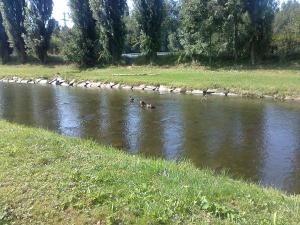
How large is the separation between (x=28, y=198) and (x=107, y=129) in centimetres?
1382

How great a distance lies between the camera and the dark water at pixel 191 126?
50.0ft

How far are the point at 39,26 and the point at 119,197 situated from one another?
2307 inches

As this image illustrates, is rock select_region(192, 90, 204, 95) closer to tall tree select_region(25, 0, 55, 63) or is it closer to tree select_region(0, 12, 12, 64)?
tall tree select_region(25, 0, 55, 63)

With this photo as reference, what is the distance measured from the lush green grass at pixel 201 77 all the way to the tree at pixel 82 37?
80.5 inches

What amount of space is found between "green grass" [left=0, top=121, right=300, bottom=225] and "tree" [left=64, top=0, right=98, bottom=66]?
4605 centimetres

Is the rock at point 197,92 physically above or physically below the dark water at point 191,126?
above

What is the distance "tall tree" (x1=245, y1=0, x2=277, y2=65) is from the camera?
43.4 m

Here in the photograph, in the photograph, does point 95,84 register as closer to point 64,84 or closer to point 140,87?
point 64,84

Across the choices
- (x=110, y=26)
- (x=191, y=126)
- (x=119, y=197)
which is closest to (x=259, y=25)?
(x=110, y=26)

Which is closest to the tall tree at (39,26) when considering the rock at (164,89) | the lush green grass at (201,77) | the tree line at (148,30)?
the tree line at (148,30)

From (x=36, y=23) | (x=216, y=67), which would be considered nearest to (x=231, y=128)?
(x=216, y=67)

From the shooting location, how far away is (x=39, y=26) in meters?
61.7

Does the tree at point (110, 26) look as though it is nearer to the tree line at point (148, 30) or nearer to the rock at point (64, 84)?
the tree line at point (148, 30)

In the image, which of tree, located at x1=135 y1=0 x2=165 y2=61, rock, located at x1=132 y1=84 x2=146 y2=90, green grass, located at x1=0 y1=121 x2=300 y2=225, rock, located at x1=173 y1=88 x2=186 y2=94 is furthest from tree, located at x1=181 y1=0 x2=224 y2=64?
green grass, located at x1=0 y1=121 x2=300 y2=225
